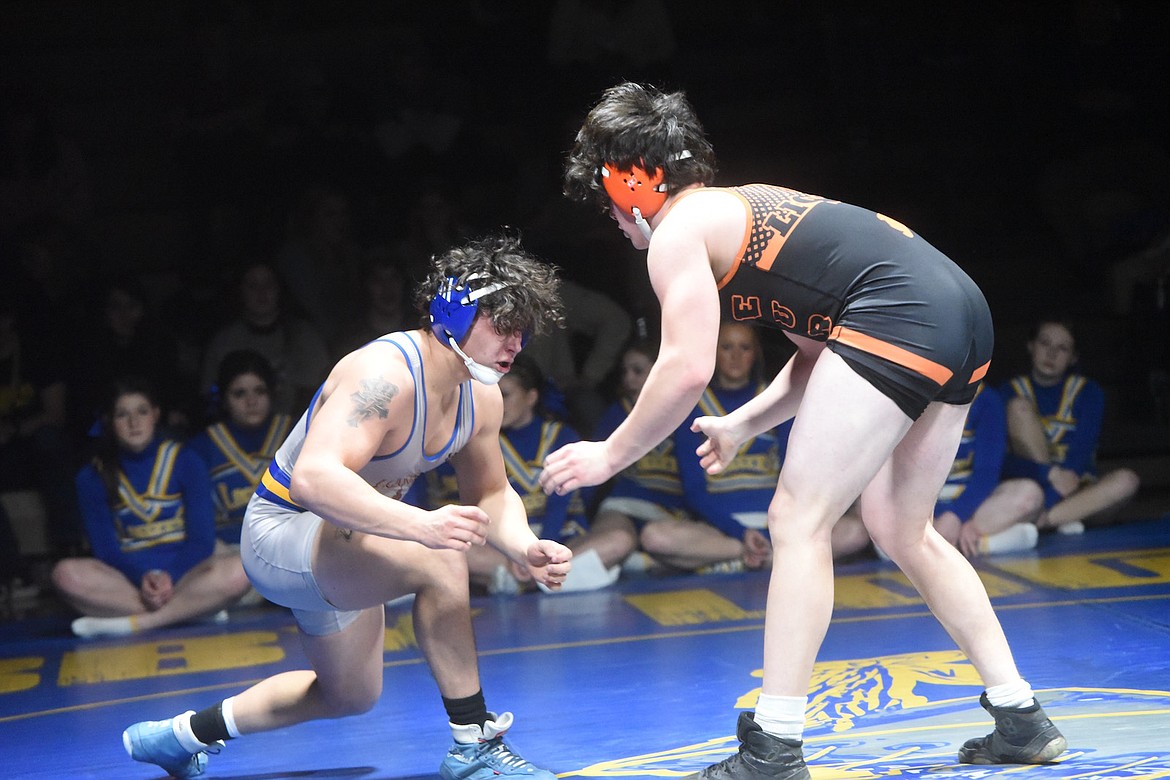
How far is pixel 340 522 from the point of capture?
2.89m

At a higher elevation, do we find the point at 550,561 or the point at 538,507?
the point at 550,561

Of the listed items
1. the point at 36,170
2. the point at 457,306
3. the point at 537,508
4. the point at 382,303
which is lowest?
the point at 537,508

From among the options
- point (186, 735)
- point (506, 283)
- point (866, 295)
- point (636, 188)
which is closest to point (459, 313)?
point (506, 283)

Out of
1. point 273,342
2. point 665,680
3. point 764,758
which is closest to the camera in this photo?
point 764,758

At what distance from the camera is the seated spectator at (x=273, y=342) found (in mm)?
6609

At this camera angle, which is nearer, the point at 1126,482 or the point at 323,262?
the point at 1126,482

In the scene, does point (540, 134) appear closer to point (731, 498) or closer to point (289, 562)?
point (731, 498)

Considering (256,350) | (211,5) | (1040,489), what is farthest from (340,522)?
(211,5)

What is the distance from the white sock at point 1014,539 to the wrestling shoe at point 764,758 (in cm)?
346

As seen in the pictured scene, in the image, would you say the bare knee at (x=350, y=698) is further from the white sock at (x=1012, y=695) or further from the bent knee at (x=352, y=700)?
the white sock at (x=1012, y=695)

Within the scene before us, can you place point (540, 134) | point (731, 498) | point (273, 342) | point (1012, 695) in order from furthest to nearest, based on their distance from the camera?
point (540, 134) < point (273, 342) < point (731, 498) < point (1012, 695)

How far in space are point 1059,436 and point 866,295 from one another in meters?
4.09

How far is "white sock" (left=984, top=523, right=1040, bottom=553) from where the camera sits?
602 centimetres

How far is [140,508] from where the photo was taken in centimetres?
584
